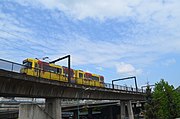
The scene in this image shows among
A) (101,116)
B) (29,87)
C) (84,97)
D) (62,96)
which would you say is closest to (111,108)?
(101,116)

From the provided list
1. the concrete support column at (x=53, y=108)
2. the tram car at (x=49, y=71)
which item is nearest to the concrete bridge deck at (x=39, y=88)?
the concrete support column at (x=53, y=108)

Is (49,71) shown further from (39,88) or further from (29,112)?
(29,112)

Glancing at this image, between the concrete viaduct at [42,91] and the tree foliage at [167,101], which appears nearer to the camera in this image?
the concrete viaduct at [42,91]

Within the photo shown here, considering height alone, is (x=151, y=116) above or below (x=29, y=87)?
below

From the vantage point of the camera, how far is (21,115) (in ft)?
75.0

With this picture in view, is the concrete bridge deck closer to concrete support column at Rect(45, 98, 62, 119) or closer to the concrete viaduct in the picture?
the concrete viaduct

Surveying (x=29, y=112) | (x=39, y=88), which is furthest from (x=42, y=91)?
(x=29, y=112)

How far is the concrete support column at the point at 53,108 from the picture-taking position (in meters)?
30.6

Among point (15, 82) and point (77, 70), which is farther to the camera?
point (77, 70)

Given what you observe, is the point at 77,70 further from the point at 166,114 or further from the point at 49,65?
the point at 166,114

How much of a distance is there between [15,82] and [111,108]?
2558 inches

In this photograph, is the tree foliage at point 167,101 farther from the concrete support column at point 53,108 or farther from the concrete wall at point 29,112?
the concrete wall at point 29,112

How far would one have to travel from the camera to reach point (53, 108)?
30.9 m

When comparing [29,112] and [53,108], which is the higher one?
[53,108]
